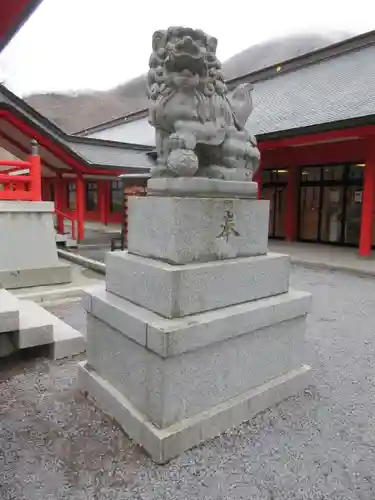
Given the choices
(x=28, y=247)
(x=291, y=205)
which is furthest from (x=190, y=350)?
(x=291, y=205)

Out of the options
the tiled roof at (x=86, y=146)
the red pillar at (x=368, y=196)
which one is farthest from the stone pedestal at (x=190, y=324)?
the tiled roof at (x=86, y=146)

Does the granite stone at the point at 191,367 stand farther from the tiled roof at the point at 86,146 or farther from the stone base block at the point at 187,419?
the tiled roof at the point at 86,146

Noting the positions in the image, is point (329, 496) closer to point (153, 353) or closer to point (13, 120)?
point (153, 353)

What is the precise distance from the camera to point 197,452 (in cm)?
210

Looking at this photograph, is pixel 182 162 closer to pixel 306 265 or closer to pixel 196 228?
pixel 196 228

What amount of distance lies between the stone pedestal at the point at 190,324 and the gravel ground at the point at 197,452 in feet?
0.38

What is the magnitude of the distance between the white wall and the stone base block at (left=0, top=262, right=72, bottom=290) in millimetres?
11747

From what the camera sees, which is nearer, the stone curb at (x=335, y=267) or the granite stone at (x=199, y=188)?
the granite stone at (x=199, y=188)

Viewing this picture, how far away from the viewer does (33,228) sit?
Result: 6.14 m

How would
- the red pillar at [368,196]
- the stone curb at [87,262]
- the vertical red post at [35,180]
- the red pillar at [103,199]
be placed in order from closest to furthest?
the vertical red post at [35,180] < the stone curb at [87,262] < the red pillar at [368,196] < the red pillar at [103,199]

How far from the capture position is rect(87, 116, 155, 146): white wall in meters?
18.9

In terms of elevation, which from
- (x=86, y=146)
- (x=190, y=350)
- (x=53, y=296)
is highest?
(x=86, y=146)

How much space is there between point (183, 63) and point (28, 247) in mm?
4821

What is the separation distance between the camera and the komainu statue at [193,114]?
226 cm
